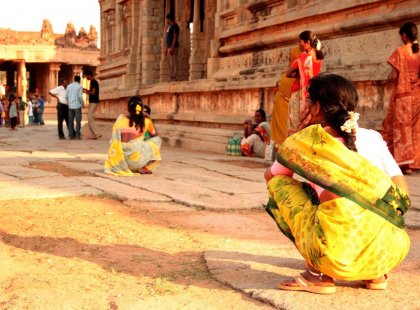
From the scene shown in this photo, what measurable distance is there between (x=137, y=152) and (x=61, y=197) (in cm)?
183

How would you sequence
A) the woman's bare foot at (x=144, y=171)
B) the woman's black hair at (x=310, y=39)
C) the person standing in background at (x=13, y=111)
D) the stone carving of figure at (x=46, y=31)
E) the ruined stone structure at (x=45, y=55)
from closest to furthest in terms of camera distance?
1. the woman's black hair at (x=310, y=39)
2. the woman's bare foot at (x=144, y=171)
3. the person standing in background at (x=13, y=111)
4. the ruined stone structure at (x=45, y=55)
5. the stone carving of figure at (x=46, y=31)

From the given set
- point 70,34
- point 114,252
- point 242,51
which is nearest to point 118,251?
point 114,252

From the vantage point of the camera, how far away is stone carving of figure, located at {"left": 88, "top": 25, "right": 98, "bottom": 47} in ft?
151

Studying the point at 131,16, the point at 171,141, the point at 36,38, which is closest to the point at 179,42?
the point at 131,16

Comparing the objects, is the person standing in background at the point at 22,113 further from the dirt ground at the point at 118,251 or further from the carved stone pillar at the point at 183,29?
the dirt ground at the point at 118,251

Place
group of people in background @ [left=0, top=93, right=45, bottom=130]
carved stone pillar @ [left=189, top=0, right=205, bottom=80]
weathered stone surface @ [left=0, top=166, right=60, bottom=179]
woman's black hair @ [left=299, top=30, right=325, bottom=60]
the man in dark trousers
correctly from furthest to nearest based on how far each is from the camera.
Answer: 1. group of people in background @ [left=0, top=93, right=45, bottom=130]
2. the man in dark trousers
3. carved stone pillar @ [left=189, top=0, right=205, bottom=80]
4. woman's black hair @ [left=299, top=30, right=325, bottom=60]
5. weathered stone surface @ [left=0, top=166, right=60, bottom=179]

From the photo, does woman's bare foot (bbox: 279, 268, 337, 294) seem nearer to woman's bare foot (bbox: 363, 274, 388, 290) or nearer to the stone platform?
the stone platform

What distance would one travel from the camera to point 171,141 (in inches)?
493

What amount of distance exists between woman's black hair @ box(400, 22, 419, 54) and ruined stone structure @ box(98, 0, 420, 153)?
0.61m

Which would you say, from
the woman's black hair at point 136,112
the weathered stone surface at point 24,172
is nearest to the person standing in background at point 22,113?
the weathered stone surface at point 24,172

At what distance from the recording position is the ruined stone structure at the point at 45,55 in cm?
4156

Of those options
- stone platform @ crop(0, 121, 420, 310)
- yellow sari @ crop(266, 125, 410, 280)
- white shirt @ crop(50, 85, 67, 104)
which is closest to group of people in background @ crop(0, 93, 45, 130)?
white shirt @ crop(50, 85, 67, 104)

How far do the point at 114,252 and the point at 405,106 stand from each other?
446cm

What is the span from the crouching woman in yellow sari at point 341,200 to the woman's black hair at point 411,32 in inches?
171
